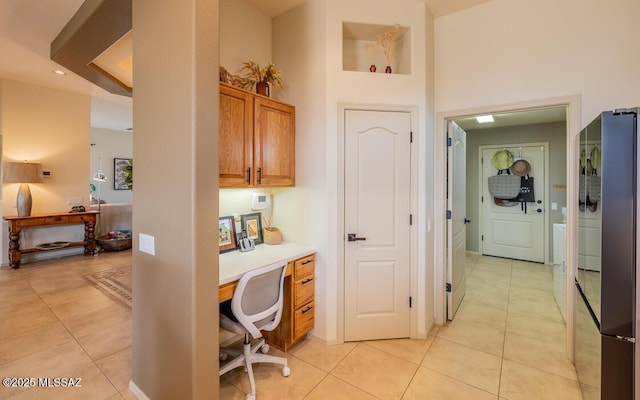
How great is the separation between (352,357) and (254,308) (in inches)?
40.6

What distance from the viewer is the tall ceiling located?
2.60 m

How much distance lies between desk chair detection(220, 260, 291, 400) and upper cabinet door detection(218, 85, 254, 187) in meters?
0.73

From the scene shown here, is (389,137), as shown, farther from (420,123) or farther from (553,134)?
(553,134)

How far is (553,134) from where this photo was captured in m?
5.13

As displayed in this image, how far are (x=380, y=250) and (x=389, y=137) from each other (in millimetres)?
1043

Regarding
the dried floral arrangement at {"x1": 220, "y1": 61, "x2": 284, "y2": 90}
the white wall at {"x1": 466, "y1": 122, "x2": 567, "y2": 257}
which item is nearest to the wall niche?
the dried floral arrangement at {"x1": 220, "y1": 61, "x2": 284, "y2": 90}

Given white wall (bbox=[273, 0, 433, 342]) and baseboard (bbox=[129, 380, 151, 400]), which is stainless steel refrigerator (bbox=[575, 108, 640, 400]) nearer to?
white wall (bbox=[273, 0, 433, 342])

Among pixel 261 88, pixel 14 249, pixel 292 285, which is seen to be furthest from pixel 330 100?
pixel 14 249

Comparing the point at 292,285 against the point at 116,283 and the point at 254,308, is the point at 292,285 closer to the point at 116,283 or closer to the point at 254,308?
the point at 254,308

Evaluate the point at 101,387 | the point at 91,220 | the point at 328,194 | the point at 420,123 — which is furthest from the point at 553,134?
the point at 91,220

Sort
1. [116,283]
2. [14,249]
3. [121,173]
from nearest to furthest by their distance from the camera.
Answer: [116,283], [14,249], [121,173]

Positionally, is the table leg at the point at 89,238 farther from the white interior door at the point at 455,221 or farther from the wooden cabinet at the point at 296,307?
the white interior door at the point at 455,221

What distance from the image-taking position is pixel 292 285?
7.68 ft

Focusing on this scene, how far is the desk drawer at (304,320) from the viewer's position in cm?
239
